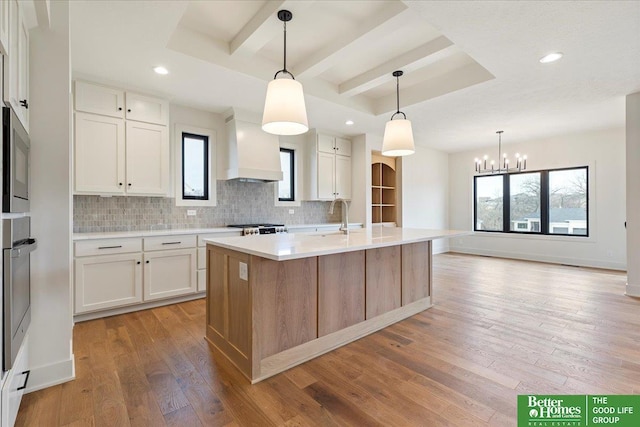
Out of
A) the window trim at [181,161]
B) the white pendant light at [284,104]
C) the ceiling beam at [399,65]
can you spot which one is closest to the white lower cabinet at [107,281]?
the window trim at [181,161]

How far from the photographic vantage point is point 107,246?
10.2 feet

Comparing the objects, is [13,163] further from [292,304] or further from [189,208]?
[189,208]

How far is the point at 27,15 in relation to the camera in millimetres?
1851

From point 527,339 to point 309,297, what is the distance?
1.97m

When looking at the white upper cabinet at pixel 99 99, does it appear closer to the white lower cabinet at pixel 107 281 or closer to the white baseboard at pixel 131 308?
the white lower cabinet at pixel 107 281

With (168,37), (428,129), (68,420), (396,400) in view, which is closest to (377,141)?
(428,129)

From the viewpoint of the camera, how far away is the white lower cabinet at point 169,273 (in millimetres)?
3387

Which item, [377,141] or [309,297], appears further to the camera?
[377,141]

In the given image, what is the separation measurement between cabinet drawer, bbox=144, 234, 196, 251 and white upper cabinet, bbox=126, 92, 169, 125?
1.42 metres

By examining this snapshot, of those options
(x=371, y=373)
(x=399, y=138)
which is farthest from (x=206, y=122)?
(x=371, y=373)

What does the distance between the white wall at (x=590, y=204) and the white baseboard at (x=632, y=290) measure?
2.05 m

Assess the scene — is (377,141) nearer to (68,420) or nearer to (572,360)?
(572,360)

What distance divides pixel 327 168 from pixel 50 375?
444 centimetres

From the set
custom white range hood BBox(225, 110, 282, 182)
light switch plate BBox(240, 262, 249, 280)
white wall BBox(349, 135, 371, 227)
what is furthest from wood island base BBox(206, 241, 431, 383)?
white wall BBox(349, 135, 371, 227)
